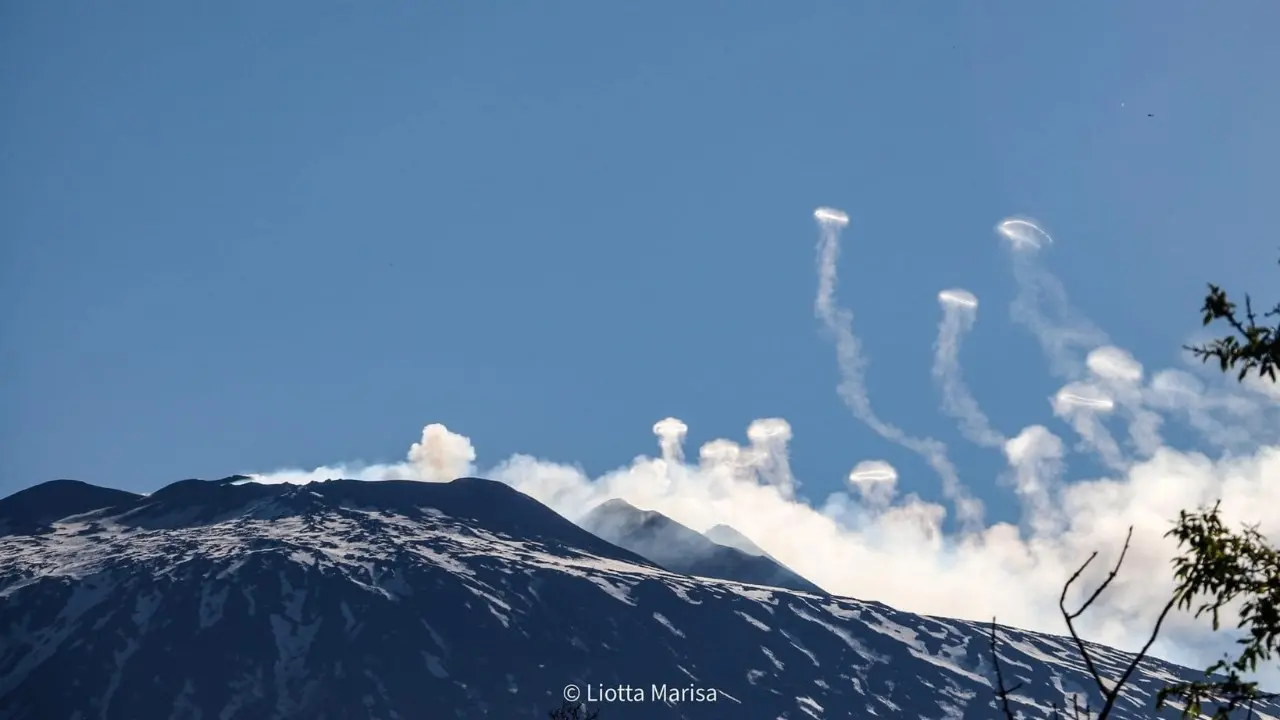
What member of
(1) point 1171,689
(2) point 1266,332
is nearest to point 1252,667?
(1) point 1171,689

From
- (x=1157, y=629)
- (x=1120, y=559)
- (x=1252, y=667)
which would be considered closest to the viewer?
(x=1157, y=629)

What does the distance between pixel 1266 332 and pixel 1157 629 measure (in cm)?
645

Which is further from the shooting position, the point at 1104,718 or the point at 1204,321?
the point at 1204,321

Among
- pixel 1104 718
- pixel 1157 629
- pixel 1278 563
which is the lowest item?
pixel 1104 718

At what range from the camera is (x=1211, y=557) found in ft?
46.4

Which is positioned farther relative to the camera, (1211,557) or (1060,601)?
(1211,557)

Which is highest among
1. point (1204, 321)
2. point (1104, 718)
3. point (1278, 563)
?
point (1204, 321)

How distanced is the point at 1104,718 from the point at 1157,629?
2.15 feet

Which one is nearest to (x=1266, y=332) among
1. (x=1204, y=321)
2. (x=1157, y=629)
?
(x=1204, y=321)

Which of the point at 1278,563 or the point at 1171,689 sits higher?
the point at 1278,563

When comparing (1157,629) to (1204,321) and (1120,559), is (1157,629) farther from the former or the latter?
(1204,321)

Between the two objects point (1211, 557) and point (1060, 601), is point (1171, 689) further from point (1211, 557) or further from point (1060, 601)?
point (1060, 601)

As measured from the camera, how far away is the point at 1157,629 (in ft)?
29.0

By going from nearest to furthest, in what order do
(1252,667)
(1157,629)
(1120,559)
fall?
(1157,629) → (1120,559) → (1252,667)
